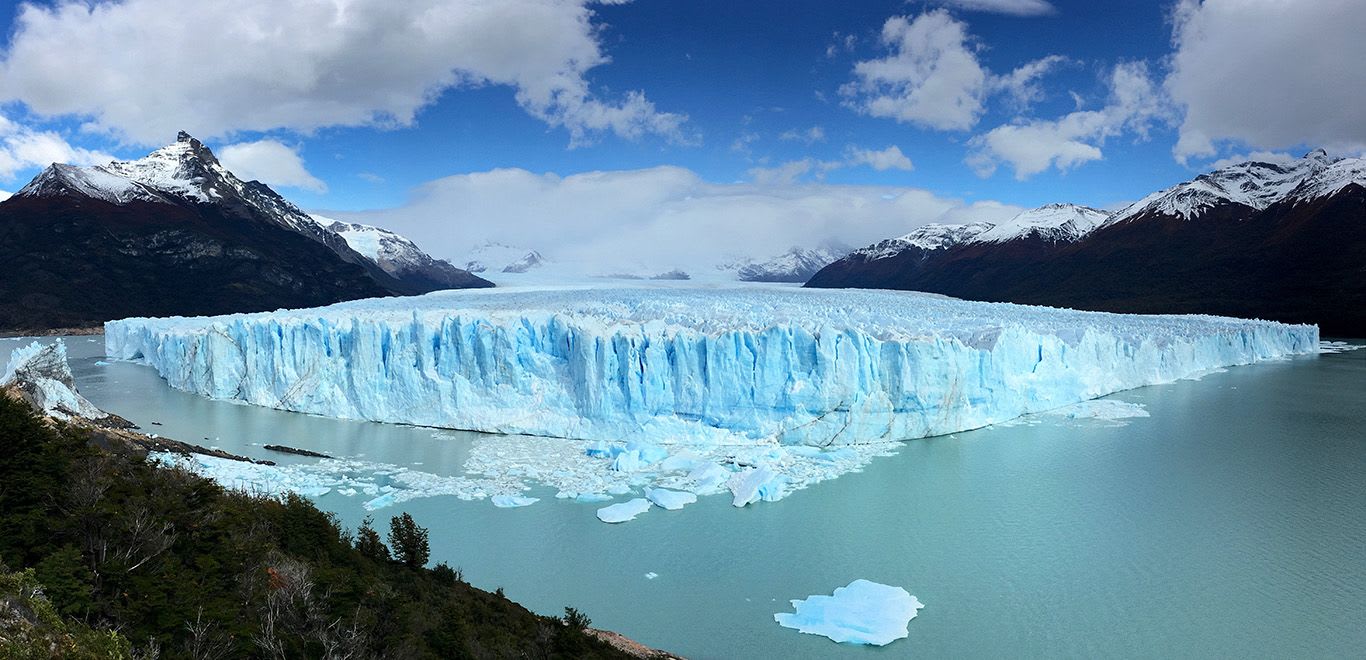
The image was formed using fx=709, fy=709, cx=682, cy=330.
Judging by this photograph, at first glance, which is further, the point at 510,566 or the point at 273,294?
the point at 273,294

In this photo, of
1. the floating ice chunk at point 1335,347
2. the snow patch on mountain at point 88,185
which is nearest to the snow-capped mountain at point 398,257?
the snow patch on mountain at point 88,185

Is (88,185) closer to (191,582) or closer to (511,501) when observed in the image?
(511,501)

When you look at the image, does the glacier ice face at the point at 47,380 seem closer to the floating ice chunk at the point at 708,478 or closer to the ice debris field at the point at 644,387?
the ice debris field at the point at 644,387

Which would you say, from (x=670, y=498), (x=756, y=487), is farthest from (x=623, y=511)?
(x=756, y=487)

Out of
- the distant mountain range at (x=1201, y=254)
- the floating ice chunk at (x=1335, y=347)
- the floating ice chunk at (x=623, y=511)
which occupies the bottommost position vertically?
the floating ice chunk at (x=623, y=511)

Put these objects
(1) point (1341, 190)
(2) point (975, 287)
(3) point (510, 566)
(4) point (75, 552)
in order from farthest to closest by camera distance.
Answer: (2) point (975, 287) → (1) point (1341, 190) → (3) point (510, 566) → (4) point (75, 552)

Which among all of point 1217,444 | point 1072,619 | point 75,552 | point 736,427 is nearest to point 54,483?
point 75,552

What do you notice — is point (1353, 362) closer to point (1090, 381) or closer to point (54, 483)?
point (1090, 381)

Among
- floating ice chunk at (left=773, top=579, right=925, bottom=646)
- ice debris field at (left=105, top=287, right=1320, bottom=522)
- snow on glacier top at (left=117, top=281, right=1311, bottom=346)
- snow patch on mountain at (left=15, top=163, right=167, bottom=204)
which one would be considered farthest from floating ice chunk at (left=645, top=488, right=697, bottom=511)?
snow patch on mountain at (left=15, top=163, right=167, bottom=204)

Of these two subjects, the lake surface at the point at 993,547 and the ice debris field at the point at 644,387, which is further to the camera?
the ice debris field at the point at 644,387
